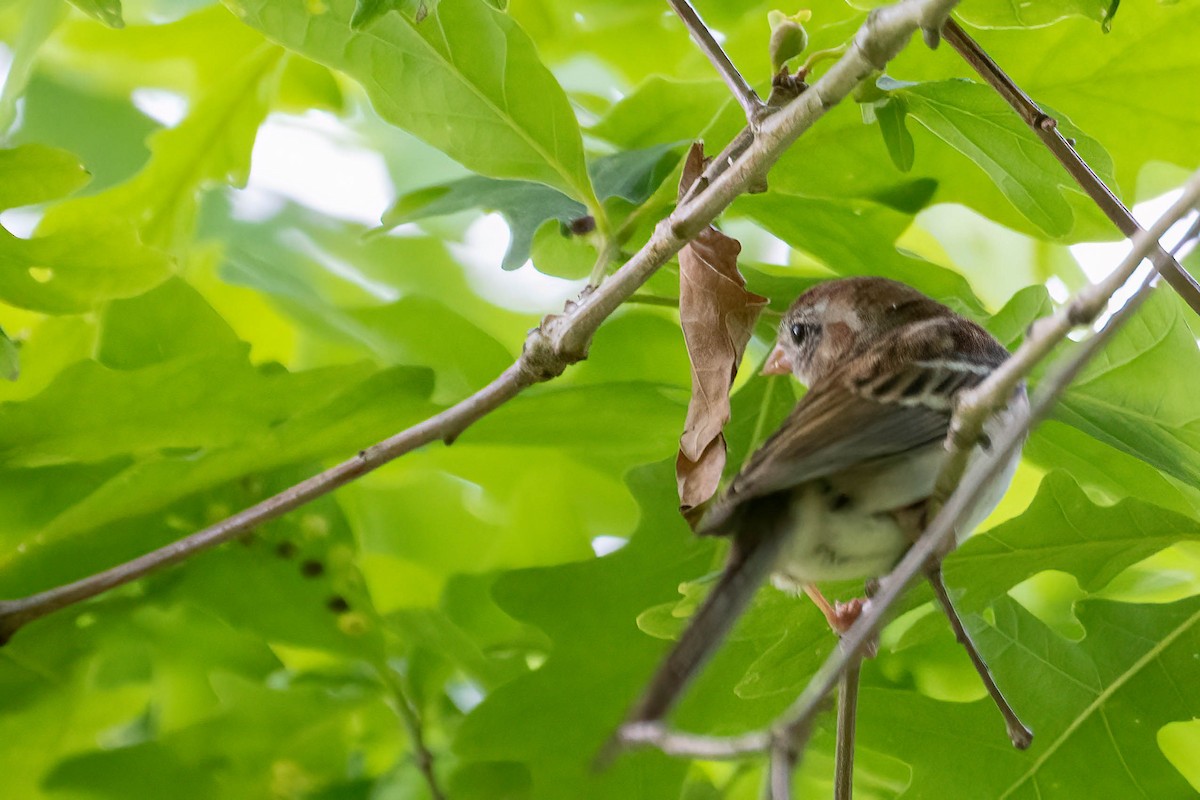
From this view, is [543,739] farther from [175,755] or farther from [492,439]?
[175,755]

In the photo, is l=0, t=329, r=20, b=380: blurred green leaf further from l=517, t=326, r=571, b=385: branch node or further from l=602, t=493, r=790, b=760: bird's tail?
l=602, t=493, r=790, b=760: bird's tail

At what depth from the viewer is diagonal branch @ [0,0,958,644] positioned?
813 mm

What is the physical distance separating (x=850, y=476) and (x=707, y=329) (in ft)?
0.60

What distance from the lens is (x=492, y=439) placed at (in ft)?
4.36

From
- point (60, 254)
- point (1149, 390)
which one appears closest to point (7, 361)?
point (60, 254)

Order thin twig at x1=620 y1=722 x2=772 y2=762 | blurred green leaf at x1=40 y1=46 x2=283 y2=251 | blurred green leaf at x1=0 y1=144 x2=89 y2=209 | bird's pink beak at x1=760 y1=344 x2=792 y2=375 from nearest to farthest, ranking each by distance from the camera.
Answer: thin twig at x1=620 y1=722 x2=772 y2=762 → blurred green leaf at x1=0 y1=144 x2=89 y2=209 → bird's pink beak at x1=760 y1=344 x2=792 y2=375 → blurred green leaf at x1=40 y1=46 x2=283 y2=251

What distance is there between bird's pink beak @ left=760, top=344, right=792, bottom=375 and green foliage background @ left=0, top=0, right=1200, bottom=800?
0.05 m

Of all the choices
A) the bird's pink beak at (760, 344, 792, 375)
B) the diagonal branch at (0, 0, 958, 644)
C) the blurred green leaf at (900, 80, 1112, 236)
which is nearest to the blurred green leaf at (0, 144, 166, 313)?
the diagonal branch at (0, 0, 958, 644)

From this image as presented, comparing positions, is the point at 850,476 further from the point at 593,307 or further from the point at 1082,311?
the point at 1082,311

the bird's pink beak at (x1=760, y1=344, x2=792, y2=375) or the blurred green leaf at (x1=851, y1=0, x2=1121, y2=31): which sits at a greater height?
the blurred green leaf at (x1=851, y1=0, x2=1121, y2=31)

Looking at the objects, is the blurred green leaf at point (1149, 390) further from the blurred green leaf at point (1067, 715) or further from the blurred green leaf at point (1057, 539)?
the blurred green leaf at point (1067, 715)

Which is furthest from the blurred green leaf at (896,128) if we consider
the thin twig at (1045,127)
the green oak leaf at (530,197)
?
the green oak leaf at (530,197)

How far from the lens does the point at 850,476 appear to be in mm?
963

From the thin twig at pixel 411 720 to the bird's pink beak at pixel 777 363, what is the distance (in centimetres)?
55
